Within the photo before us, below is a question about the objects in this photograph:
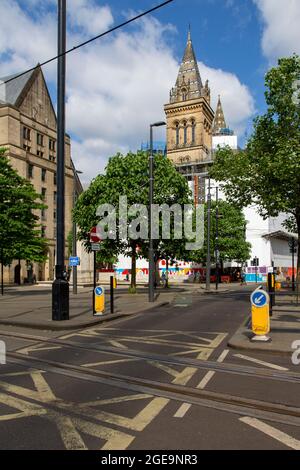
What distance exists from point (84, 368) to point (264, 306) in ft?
15.7

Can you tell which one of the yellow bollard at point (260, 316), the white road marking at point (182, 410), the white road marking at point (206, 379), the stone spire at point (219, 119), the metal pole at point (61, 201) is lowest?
the white road marking at point (206, 379)

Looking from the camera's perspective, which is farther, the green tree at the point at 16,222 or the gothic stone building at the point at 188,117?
the gothic stone building at the point at 188,117

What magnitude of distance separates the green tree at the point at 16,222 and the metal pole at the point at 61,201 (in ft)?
39.9

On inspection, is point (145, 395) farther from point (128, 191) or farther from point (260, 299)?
point (128, 191)

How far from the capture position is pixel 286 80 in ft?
71.9

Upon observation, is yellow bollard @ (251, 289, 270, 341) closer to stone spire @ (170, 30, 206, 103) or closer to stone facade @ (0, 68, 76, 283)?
stone facade @ (0, 68, 76, 283)

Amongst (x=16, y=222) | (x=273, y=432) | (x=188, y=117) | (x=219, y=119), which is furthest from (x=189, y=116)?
(x=273, y=432)

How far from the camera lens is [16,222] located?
25.5m

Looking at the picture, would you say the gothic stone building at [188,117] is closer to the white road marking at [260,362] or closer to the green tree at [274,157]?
the green tree at [274,157]

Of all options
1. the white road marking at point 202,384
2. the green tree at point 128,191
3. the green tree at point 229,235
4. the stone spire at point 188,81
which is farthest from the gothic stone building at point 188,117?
the white road marking at point 202,384

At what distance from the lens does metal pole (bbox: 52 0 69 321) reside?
45.7 feet

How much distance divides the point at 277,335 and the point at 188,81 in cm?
11109

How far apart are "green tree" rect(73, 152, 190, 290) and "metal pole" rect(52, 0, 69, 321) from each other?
1382cm

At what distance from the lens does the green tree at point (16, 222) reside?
2544 centimetres
